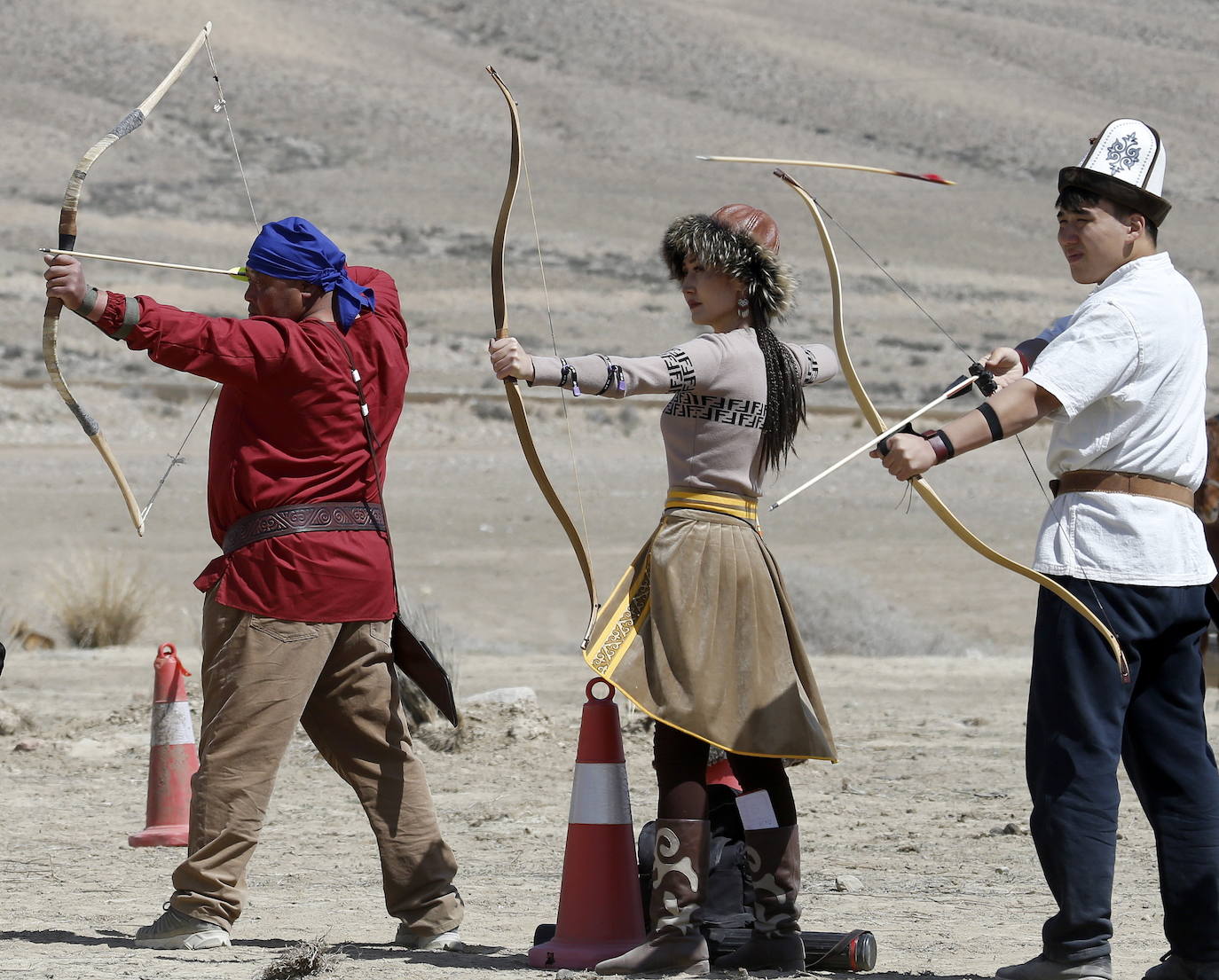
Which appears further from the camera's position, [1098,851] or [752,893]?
[752,893]

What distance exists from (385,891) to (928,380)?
3954 centimetres

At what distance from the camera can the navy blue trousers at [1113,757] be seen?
182 inches

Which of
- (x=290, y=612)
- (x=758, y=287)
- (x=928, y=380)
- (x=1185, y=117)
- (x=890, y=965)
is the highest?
(x=1185, y=117)

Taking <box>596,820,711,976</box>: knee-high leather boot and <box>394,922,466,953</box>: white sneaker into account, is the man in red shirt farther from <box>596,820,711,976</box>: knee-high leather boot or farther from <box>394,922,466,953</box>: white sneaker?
<box>596,820,711,976</box>: knee-high leather boot

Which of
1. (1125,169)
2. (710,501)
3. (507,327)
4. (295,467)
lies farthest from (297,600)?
(1125,169)

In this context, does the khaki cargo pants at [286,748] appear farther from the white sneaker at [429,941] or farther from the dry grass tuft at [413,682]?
the dry grass tuft at [413,682]

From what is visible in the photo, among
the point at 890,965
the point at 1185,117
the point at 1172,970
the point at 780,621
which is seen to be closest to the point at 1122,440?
the point at 780,621

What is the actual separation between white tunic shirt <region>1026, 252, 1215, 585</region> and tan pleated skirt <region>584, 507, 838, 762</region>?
2.53ft

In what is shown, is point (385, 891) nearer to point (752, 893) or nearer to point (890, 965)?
point (752, 893)

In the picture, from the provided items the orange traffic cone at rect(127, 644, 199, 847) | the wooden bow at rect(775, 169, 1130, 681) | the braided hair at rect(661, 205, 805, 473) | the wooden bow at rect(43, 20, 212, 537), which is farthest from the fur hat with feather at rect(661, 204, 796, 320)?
the orange traffic cone at rect(127, 644, 199, 847)

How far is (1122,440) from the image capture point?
4.70 metres

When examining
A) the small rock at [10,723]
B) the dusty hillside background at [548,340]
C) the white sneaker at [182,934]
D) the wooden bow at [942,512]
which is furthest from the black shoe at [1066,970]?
the small rock at [10,723]

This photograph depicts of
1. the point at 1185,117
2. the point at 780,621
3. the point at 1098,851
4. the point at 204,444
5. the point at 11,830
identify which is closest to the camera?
the point at 1098,851

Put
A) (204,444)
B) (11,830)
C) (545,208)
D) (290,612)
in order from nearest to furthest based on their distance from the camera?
(290,612), (11,830), (204,444), (545,208)
